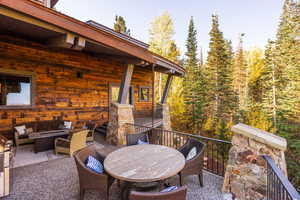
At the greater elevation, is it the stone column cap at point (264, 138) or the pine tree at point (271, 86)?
the pine tree at point (271, 86)

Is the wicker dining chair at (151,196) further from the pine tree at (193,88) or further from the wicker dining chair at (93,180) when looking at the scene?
the pine tree at (193,88)

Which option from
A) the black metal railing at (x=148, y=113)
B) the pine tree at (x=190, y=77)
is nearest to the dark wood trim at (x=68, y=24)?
the black metal railing at (x=148, y=113)

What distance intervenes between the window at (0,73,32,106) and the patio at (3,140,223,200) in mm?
2594

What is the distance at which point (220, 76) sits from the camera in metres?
14.5

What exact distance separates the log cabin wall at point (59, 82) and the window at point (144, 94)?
197 cm

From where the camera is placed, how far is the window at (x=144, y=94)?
863cm

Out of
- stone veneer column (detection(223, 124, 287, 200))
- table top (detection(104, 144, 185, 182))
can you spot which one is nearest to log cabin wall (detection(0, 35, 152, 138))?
Answer: table top (detection(104, 144, 185, 182))

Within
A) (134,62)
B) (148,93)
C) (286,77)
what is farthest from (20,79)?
(286,77)

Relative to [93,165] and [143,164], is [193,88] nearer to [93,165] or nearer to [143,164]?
[143,164]

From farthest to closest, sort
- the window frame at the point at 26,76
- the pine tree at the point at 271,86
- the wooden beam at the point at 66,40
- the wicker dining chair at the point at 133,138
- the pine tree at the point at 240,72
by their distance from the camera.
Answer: the pine tree at the point at 240,72 → the pine tree at the point at 271,86 → the window frame at the point at 26,76 → the wicker dining chair at the point at 133,138 → the wooden beam at the point at 66,40

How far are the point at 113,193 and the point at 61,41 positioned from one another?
3.65 metres

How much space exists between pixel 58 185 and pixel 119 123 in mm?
2398

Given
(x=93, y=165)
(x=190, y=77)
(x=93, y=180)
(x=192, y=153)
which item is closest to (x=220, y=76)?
(x=190, y=77)

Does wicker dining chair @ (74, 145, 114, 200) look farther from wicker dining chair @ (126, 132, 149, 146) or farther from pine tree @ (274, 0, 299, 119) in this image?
pine tree @ (274, 0, 299, 119)
